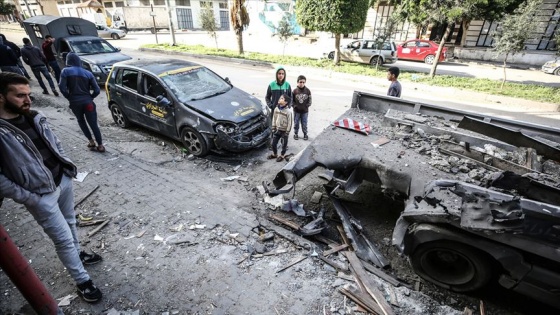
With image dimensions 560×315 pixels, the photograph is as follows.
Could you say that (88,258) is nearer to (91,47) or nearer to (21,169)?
(21,169)

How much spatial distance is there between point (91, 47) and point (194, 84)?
818 centimetres

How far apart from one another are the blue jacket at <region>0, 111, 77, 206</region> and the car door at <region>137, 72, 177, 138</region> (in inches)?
132

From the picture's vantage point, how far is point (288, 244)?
3.57m

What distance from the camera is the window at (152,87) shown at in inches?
227

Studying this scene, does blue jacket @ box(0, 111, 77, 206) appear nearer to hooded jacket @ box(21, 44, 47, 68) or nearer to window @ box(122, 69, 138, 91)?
window @ box(122, 69, 138, 91)

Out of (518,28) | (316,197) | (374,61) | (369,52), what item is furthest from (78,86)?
(374,61)

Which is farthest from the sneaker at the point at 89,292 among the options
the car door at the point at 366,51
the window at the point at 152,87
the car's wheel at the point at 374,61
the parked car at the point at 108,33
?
the parked car at the point at 108,33

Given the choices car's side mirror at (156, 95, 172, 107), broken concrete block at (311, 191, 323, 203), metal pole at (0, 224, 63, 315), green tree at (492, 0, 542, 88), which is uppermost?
green tree at (492, 0, 542, 88)

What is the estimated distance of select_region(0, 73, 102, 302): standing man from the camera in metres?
2.26

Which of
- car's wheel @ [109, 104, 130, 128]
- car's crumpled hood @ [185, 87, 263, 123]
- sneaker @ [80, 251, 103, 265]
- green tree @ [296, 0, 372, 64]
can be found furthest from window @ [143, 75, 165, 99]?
green tree @ [296, 0, 372, 64]

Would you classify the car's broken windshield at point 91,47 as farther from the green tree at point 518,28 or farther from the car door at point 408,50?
the car door at point 408,50

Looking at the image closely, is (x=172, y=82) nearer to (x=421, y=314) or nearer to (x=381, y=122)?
(x=381, y=122)

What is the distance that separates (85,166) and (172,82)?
2.40m

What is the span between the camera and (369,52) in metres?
16.5
